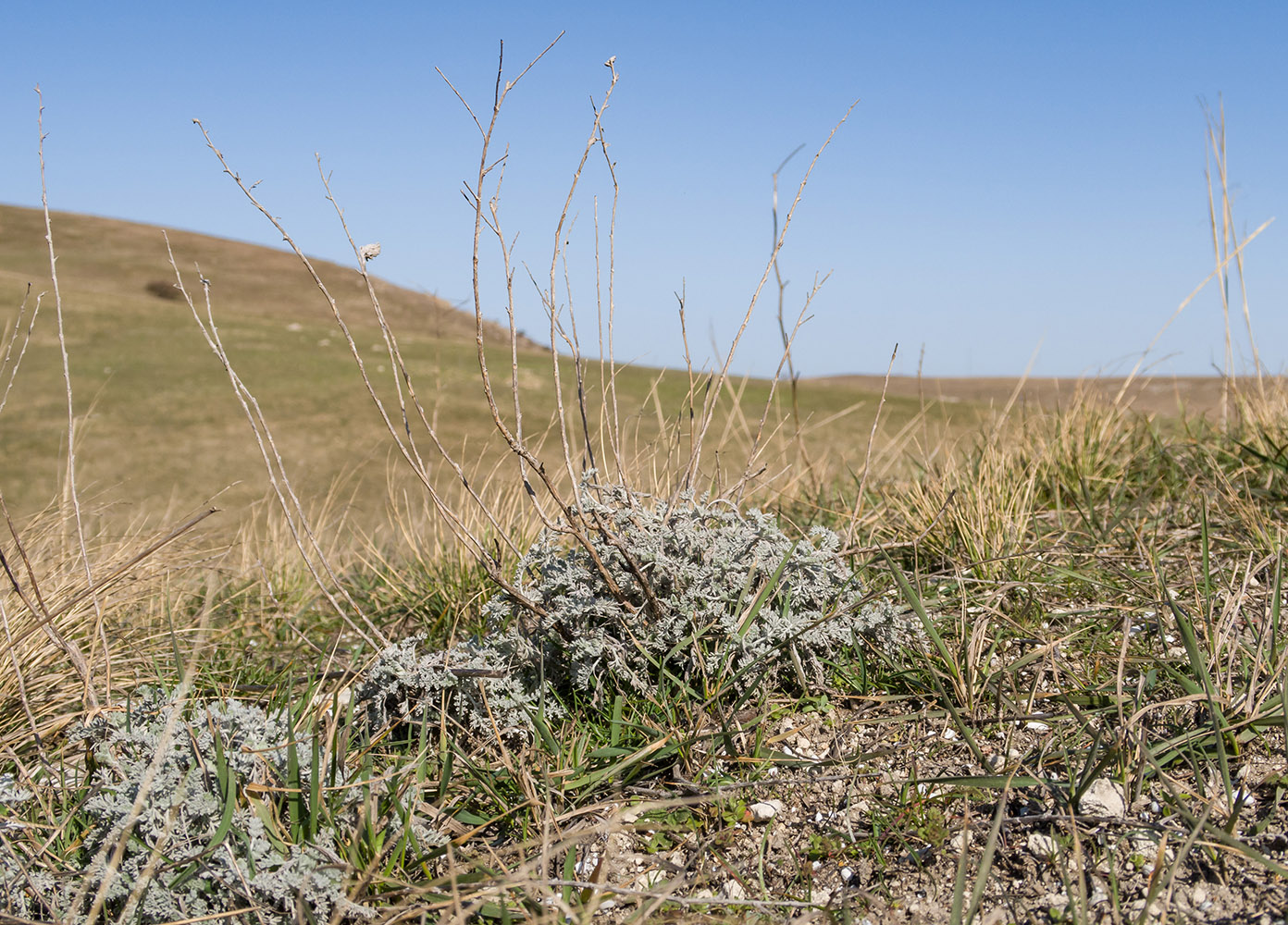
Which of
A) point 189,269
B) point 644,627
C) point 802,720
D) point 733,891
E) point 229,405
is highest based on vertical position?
point 189,269

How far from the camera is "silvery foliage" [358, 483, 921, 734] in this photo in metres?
1.72

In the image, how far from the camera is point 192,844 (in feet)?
4.45

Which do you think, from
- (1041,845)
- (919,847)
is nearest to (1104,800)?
(1041,845)

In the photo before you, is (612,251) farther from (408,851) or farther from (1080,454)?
(1080,454)

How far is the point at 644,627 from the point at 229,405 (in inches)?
202

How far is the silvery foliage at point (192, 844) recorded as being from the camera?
1273mm

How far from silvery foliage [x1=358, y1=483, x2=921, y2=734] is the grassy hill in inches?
22.6

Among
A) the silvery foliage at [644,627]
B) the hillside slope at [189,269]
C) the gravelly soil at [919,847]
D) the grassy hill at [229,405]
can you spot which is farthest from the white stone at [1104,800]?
the hillside slope at [189,269]

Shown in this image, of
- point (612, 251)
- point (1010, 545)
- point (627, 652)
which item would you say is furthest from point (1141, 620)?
point (612, 251)

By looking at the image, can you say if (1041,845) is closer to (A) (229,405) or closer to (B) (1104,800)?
(B) (1104,800)

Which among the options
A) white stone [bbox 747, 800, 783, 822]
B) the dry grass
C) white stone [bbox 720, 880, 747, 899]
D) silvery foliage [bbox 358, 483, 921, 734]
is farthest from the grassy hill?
white stone [bbox 720, 880, 747, 899]

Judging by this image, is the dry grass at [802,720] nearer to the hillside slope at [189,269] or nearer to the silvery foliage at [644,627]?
the silvery foliage at [644,627]

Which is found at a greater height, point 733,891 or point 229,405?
point 229,405

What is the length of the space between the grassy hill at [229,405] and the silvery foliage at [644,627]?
0.58m
